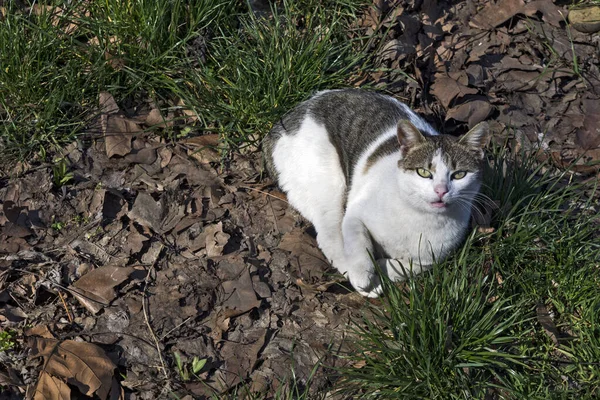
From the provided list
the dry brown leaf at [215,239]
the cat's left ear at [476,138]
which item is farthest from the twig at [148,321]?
the cat's left ear at [476,138]

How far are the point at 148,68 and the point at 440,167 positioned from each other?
2.08 metres

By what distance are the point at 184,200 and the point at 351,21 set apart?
1903mm

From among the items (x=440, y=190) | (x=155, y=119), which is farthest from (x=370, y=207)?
(x=155, y=119)

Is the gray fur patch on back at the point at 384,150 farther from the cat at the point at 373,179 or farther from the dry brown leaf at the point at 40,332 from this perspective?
the dry brown leaf at the point at 40,332

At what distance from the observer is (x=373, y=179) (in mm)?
3750

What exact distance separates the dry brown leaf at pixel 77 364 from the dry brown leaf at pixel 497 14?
11.9ft

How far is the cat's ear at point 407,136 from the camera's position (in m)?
3.42

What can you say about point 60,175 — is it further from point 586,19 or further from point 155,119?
point 586,19

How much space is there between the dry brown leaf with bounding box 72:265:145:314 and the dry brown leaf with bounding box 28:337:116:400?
0.86ft

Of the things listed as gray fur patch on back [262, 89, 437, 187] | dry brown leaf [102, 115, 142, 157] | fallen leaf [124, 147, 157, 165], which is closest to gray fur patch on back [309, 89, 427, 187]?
gray fur patch on back [262, 89, 437, 187]

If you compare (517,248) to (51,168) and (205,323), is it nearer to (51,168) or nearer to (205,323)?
(205,323)

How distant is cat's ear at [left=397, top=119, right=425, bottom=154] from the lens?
11.2ft

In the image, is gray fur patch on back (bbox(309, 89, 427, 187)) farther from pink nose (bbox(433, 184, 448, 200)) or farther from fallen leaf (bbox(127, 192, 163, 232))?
fallen leaf (bbox(127, 192, 163, 232))

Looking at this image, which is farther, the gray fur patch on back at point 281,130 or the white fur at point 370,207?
the gray fur patch on back at point 281,130
